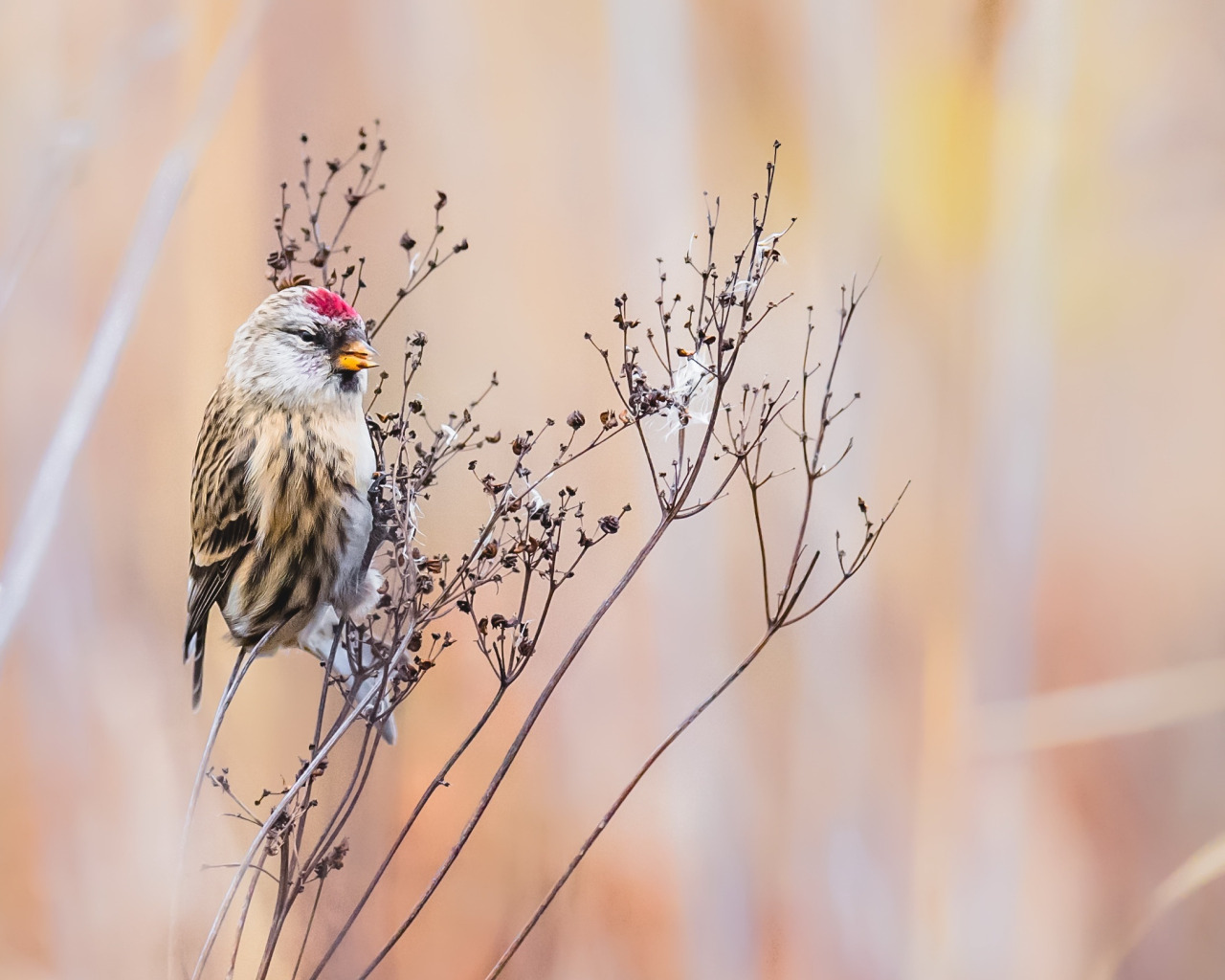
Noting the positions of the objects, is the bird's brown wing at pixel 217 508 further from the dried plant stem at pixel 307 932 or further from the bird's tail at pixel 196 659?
the dried plant stem at pixel 307 932

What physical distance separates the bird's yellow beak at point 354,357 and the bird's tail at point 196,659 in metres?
0.32

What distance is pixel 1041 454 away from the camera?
3.83ft

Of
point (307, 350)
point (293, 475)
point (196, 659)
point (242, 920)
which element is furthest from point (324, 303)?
point (242, 920)

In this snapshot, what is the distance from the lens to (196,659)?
1.15 metres

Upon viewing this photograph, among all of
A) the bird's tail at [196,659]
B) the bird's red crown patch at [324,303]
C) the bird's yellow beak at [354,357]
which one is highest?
the bird's red crown patch at [324,303]

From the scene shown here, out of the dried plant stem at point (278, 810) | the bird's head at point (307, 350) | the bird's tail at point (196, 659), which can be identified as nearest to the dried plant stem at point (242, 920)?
the dried plant stem at point (278, 810)

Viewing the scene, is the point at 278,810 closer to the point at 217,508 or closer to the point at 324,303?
the point at 217,508

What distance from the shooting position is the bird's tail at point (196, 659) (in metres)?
1.13

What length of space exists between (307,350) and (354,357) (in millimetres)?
53

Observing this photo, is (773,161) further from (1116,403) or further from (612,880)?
(612,880)

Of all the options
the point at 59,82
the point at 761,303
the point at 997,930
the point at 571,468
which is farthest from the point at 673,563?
the point at 59,82

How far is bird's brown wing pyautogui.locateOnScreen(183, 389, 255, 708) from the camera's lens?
1.08 metres

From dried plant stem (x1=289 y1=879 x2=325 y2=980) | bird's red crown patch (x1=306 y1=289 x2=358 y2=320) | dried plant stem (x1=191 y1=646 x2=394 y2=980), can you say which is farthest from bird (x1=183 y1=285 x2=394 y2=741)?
dried plant stem (x1=289 y1=879 x2=325 y2=980)

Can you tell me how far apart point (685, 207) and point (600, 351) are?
18 centimetres
